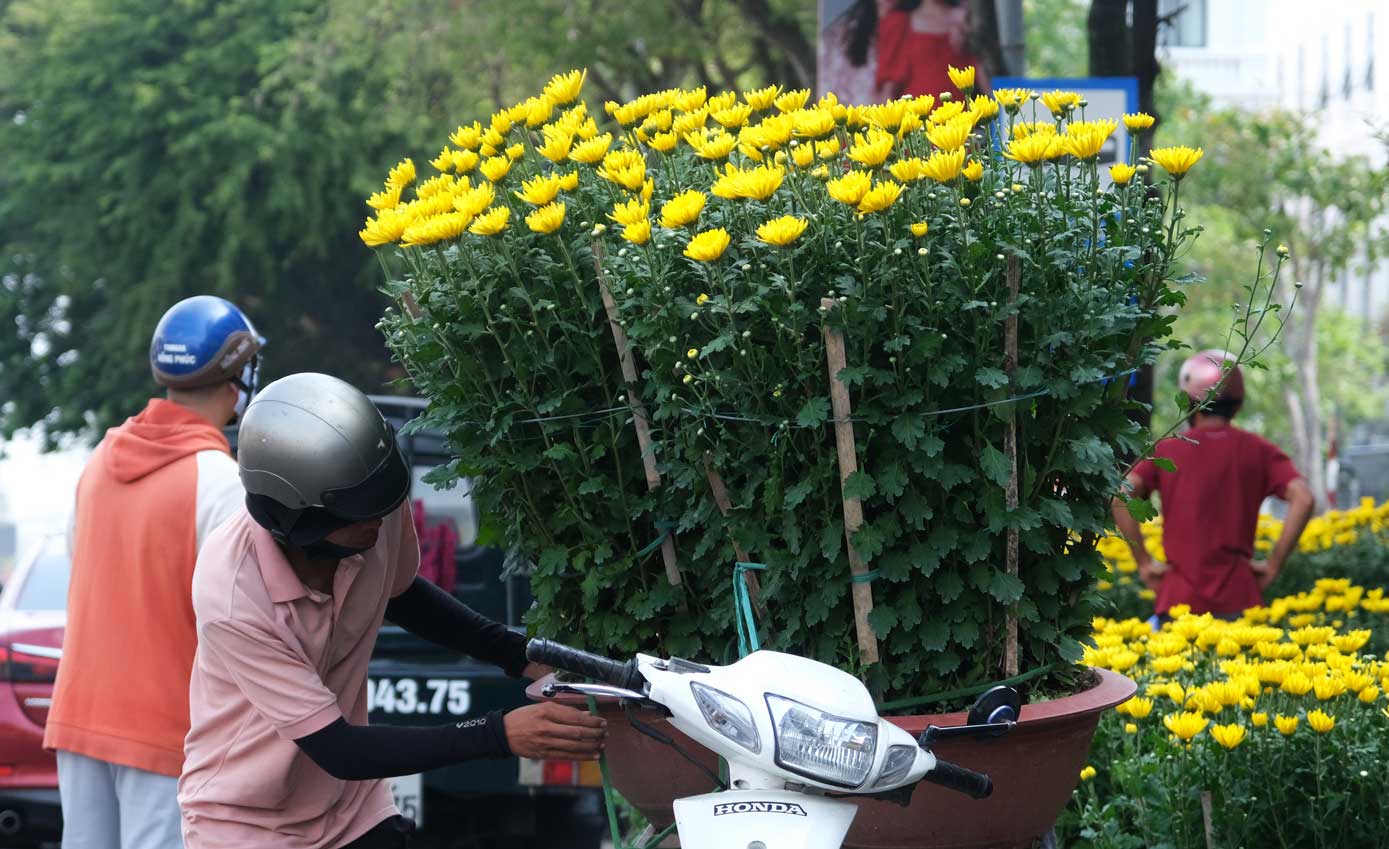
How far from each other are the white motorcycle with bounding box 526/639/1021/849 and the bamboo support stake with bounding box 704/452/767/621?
0.47 meters

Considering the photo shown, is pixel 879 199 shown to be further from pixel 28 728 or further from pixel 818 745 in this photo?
pixel 28 728

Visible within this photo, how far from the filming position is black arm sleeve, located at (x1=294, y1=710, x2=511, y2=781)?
108 inches

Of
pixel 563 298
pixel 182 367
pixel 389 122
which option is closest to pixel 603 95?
pixel 389 122

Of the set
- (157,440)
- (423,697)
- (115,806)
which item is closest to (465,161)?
(157,440)

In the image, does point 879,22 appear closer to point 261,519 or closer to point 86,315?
point 261,519

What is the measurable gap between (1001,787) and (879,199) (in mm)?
984

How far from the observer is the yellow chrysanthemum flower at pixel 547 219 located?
2.97m

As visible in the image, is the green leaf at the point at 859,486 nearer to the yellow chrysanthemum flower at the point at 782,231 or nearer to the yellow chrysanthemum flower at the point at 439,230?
the yellow chrysanthemum flower at the point at 782,231

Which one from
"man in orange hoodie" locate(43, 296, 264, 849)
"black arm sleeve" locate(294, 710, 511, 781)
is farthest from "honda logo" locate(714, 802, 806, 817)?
"man in orange hoodie" locate(43, 296, 264, 849)

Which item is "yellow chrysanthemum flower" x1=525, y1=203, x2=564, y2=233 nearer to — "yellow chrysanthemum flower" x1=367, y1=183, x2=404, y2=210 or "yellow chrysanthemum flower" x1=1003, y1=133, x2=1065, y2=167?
"yellow chrysanthemum flower" x1=367, y1=183, x2=404, y2=210

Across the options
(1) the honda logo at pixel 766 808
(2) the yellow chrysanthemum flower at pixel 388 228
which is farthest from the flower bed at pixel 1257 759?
(2) the yellow chrysanthemum flower at pixel 388 228

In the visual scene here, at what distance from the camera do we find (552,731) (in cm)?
271

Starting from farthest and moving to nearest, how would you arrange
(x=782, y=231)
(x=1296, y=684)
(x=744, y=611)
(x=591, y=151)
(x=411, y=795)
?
(x=411, y=795)
(x=1296, y=684)
(x=591, y=151)
(x=744, y=611)
(x=782, y=231)

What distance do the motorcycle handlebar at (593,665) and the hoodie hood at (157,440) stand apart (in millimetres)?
1876
